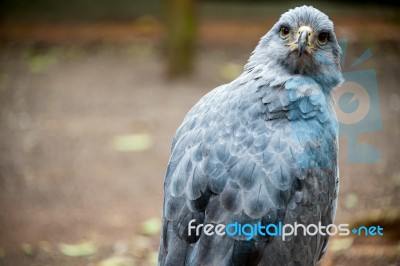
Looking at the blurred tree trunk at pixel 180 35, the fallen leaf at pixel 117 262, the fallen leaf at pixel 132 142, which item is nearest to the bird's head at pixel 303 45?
the fallen leaf at pixel 117 262

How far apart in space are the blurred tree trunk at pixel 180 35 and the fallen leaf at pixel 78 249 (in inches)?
237

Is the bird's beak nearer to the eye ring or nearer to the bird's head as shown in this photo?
the bird's head

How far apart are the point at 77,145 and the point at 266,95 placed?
538 cm

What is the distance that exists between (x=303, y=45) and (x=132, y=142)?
536cm

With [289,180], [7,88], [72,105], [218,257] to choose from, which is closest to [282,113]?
[289,180]

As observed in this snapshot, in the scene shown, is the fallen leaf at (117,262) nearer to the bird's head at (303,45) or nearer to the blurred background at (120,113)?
the blurred background at (120,113)

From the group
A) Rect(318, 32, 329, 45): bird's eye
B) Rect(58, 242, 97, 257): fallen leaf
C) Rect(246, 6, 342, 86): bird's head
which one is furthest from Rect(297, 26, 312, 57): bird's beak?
Rect(58, 242, 97, 257): fallen leaf

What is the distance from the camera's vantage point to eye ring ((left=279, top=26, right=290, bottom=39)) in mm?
3557

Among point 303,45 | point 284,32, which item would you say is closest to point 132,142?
point 284,32

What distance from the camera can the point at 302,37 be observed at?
134 inches

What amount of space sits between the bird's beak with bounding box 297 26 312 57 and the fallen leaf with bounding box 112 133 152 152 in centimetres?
504

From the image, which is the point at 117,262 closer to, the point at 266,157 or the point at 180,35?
the point at 266,157

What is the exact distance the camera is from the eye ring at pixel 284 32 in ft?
11.7

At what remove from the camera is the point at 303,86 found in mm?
3518
